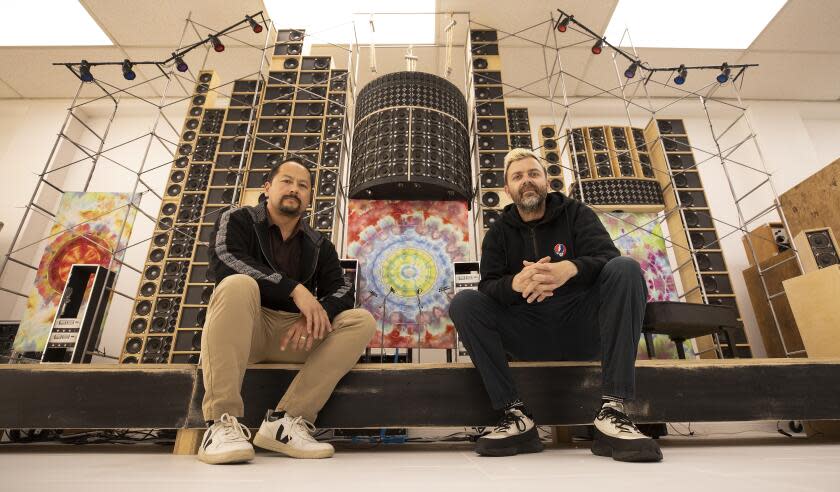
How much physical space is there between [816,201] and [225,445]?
196 inches

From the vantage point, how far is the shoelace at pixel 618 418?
1.20m

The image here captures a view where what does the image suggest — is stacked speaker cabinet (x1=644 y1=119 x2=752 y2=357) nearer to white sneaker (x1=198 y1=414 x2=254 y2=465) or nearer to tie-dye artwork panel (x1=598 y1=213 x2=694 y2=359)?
tie-dye artwork panel (x1=598 y1=213 x2=694 y2=359)

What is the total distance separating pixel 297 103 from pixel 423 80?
1211mm

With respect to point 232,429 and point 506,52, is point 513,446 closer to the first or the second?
point 232,429

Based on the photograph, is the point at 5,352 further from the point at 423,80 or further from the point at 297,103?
the point at 423,80

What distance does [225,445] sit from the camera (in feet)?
3.84

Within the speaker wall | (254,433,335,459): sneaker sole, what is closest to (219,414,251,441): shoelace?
(254,433,335,459): sneaker sole

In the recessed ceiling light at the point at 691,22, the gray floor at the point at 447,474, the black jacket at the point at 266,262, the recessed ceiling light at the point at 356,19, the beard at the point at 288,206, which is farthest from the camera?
the recessed ceiling light at the point at 356,19

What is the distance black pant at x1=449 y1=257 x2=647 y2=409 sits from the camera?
1.35m

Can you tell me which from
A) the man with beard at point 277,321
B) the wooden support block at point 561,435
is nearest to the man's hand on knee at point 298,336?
the man with beard at point 277,321

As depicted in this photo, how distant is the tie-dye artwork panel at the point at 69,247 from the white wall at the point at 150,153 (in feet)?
1.47

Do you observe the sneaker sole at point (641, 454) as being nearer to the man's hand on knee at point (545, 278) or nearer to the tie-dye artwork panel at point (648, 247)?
the man's hand on knee at point (545, 278)

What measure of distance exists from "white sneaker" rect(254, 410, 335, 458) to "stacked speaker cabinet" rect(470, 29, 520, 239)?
2.35 meters

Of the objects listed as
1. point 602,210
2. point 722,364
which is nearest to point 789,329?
point 602,210
